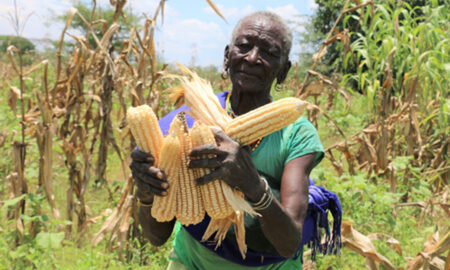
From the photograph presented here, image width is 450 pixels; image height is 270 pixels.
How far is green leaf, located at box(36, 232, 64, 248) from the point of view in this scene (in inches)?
→ 103

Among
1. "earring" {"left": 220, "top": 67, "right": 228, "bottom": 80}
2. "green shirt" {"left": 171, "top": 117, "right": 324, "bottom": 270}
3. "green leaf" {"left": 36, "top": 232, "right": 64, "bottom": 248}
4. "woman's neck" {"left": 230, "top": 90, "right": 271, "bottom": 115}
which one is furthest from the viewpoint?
"green leaf" {"left": 36, "top": 232, "right": 64, "bottom": 248}

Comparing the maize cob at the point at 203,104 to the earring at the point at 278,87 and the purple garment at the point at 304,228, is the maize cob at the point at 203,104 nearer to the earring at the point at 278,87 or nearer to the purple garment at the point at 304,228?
the purple garment at the point at 304,228

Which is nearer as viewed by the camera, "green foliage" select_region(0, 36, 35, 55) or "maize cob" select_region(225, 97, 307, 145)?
"maize cob" select_region(225, 97, 307, 145)

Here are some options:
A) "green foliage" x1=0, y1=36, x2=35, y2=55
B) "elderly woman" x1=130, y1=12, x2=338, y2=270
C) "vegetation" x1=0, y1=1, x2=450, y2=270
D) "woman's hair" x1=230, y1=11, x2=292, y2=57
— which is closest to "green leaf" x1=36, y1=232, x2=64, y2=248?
"vegetation" x1=0, y1=1, x2=450, y2=270

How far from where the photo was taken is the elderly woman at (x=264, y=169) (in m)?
1.43

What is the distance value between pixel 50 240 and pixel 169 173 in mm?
1846

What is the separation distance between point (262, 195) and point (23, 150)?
102 inches

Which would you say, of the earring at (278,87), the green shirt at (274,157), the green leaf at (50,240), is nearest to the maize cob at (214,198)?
the green shirt at (274,157)

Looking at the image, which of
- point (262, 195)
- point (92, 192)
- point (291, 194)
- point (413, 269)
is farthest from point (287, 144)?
point (92, 192)

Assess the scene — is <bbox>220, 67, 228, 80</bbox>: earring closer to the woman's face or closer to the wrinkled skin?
the wrinkled skin

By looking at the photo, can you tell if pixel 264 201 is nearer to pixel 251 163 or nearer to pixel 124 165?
pixel 251 163

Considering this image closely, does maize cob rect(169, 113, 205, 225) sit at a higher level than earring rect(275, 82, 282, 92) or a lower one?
lower

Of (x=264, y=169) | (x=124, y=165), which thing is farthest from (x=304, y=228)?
(x=124, y=165)

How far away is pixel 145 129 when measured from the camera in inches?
47.9
